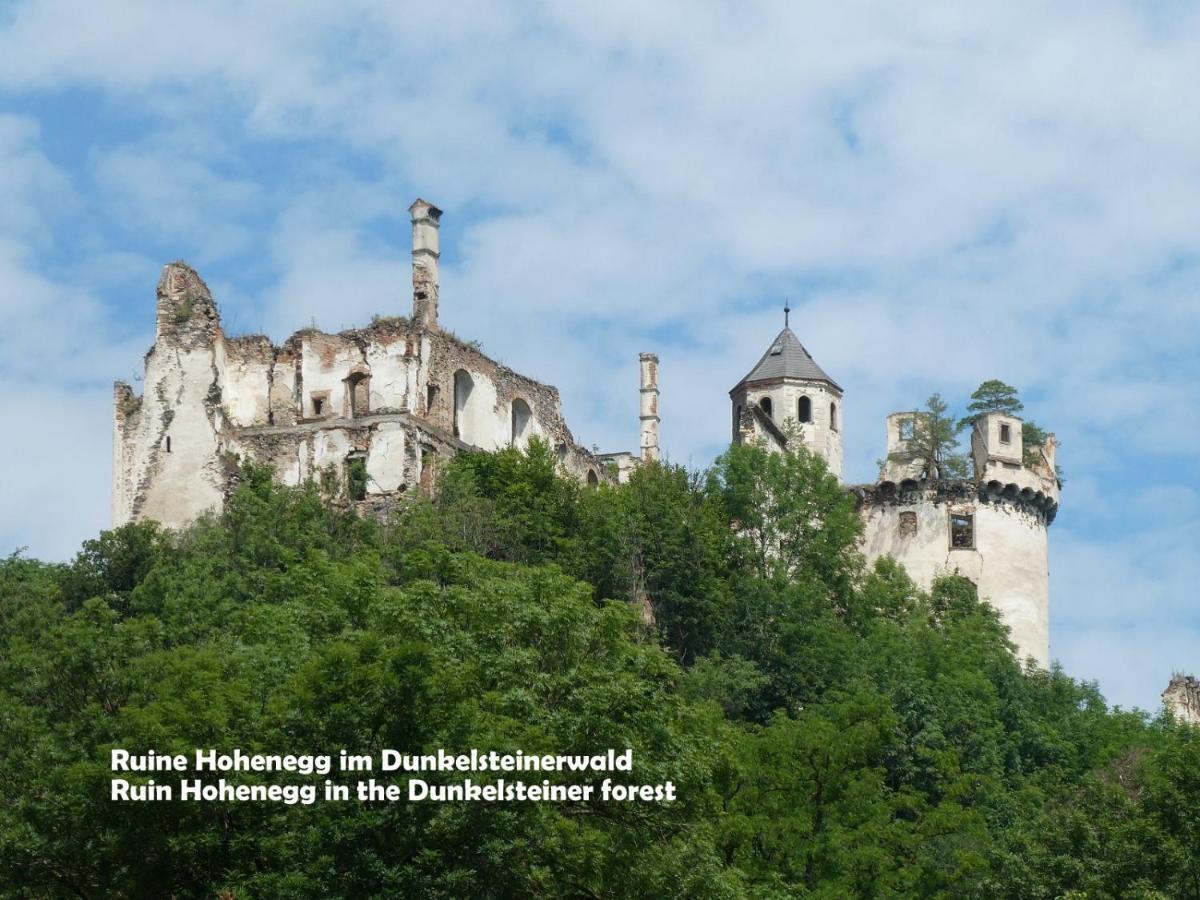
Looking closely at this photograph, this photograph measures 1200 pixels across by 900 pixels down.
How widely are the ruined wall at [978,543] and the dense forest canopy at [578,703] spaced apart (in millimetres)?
1382

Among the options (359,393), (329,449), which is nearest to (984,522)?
(359,393)

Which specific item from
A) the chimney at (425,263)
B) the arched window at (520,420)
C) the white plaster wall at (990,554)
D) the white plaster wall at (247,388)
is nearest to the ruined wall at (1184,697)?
the white plaster wall at (990,554)

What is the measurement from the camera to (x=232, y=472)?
178 feet

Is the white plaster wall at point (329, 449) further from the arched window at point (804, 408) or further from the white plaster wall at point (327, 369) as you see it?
the arched window at point (804, 408)

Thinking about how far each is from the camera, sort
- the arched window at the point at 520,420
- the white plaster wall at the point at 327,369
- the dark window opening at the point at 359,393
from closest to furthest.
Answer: the dark window opening at the point at 359,393 → the white plaster wall at the point at 327,369 → the arched window at the point at 520,420

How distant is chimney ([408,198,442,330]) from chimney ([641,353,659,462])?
10314 millimetres

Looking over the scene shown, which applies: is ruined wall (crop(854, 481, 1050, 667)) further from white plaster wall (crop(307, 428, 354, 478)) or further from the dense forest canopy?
white plaster wall (crop(307, 428, 354, 478))

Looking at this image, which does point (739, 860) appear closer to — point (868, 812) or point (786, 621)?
point (868, 812)

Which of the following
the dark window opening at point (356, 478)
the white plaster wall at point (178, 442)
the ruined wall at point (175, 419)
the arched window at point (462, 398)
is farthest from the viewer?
the arched window at point (462, 398)

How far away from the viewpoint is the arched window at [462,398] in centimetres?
5734

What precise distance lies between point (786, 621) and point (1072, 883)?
1665 cm

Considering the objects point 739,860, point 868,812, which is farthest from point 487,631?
point 868,812

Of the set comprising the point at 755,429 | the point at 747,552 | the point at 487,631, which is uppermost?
the point at 755,429

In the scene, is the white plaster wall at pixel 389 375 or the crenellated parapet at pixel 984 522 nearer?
the white plaster wall at pixel 389 375
